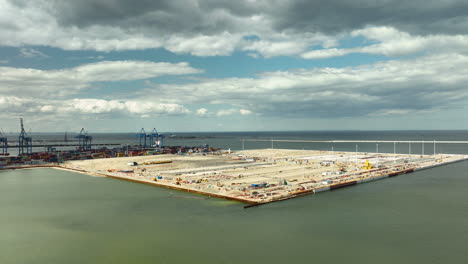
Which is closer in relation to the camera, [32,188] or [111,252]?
[111,252]

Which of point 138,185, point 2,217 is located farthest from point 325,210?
point 2,217

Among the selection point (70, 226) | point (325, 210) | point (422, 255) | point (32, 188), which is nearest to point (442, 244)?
point (422, 255)

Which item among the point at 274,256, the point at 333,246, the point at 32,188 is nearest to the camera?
the point at 274,256

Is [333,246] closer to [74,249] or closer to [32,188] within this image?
[74,249]

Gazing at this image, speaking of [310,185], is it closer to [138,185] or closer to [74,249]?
[138,185]

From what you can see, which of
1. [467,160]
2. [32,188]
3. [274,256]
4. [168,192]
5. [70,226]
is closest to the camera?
[274,256]

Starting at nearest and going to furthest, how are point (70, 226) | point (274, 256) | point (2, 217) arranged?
point (274, 256) → point (70, 226) → point (2, 217)
